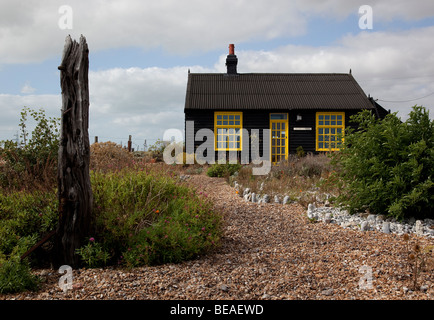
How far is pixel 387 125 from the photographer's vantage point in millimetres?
5480

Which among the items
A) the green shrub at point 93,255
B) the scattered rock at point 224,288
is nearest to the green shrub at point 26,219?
the green shrub at point 93,255

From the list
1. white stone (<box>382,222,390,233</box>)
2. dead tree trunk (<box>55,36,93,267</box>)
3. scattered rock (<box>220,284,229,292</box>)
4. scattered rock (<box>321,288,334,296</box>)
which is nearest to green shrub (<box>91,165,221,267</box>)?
dead tree trunk (<box>55,36,93,267</box>)

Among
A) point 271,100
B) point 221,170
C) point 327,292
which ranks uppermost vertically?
point 271,100

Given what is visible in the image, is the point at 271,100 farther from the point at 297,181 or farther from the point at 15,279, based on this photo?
the point at 15,279

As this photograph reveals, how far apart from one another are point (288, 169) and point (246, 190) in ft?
9.77

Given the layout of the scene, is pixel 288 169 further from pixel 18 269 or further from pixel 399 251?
pixel 18 269

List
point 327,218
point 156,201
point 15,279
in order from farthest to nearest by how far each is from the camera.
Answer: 1. point 327,218
2. point 156,201
3. point 15,279

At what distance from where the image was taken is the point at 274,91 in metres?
16.8

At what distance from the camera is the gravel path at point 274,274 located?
3234 millimetres

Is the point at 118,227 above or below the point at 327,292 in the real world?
above

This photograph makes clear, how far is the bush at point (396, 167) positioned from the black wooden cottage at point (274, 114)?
383 inches

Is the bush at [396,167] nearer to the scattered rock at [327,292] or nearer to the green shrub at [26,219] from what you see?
the scattered rock at [327,292]

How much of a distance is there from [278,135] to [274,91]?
6.86ft

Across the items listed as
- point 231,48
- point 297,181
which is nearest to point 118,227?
point 297,181
